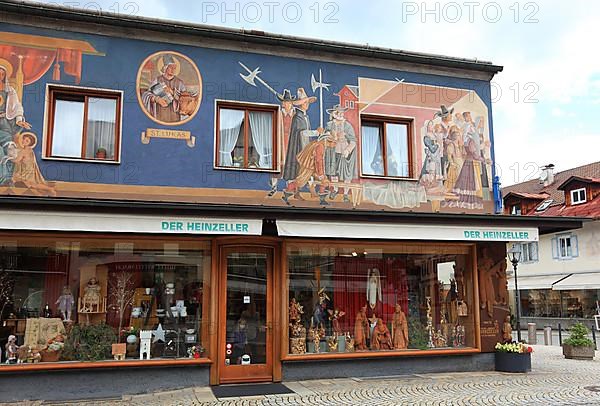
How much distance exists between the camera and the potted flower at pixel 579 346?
15.1m

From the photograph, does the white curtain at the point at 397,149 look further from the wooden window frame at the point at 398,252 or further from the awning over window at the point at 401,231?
the awning over window at the point at 401,231

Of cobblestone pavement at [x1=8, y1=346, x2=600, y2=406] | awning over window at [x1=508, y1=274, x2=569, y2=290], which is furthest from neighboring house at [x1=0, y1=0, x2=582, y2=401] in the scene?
awning over window at [x1=508, y1=274, x2=569, y2=290]

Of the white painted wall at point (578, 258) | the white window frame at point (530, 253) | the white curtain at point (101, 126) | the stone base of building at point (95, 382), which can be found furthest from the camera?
the white window frame at point (530, 253)

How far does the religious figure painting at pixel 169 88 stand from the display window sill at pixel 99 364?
439 cm

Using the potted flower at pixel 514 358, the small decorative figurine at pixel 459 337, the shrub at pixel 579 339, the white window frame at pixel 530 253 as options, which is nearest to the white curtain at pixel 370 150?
the small decorative figurine at pixel 459 337

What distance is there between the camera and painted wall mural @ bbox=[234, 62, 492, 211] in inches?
469

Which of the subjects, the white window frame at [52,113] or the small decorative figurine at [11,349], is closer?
the small decorative figurine at [11,349]

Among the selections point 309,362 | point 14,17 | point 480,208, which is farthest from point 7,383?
point 480,208

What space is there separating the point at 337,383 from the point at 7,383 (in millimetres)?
5554

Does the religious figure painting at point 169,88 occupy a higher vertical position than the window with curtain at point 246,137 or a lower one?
higher

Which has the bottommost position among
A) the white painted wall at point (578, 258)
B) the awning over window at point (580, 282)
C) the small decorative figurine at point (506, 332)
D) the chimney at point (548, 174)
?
the small decorative figurine at point (506, 332)

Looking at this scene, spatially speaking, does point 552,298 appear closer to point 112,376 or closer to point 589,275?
point 589,275

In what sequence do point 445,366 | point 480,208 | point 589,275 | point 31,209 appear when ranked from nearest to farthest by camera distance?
point 31,209 < point 445,366 < point 480,208 < point 589,275

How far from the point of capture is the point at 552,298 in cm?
3166
